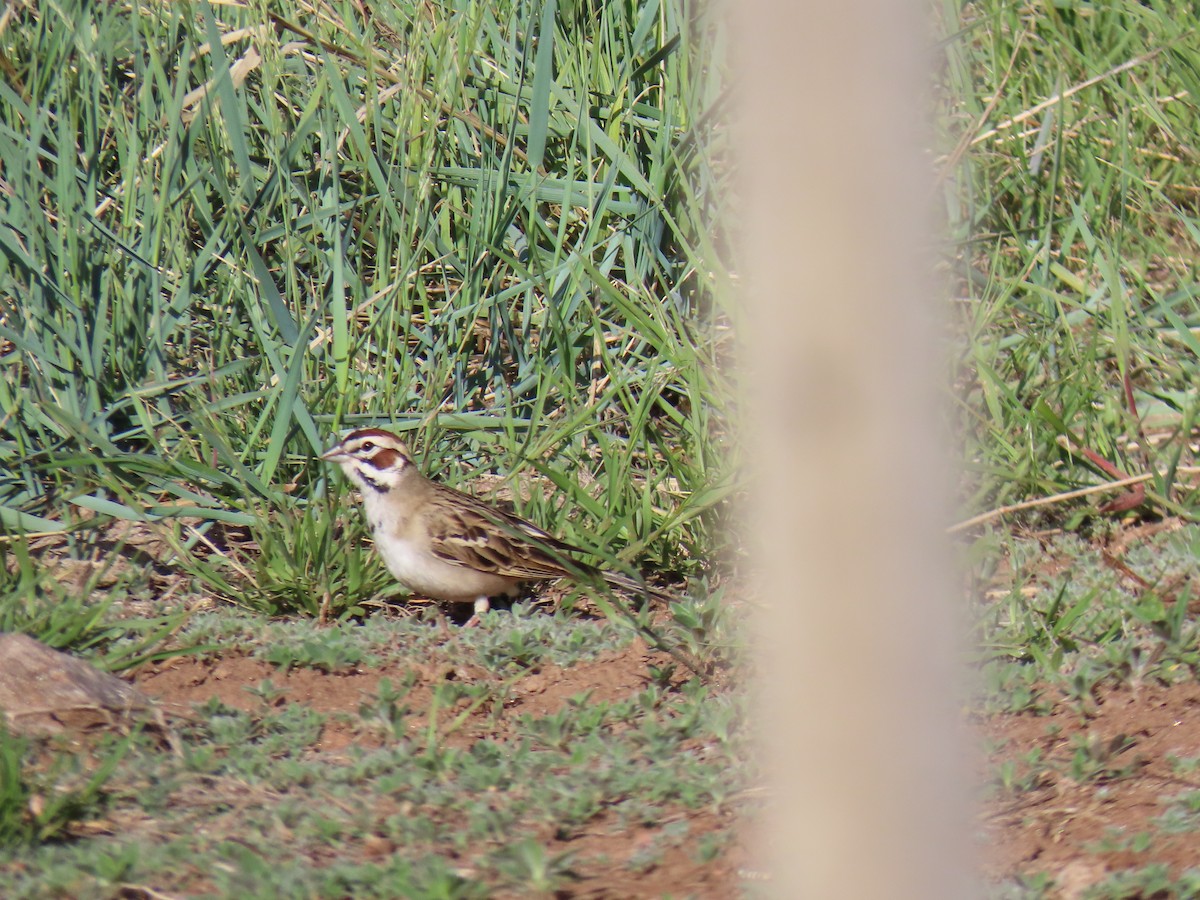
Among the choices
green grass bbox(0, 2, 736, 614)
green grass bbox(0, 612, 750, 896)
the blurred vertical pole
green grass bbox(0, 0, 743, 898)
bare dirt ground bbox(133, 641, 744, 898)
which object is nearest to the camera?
the blurred vertical pole

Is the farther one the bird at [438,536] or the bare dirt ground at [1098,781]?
the bird at [438,536]

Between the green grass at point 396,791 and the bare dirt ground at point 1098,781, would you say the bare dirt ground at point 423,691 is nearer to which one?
the green grass at point 396,791

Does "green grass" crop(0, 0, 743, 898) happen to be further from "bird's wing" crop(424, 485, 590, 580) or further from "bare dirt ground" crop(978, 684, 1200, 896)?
"bare dirt ground" crop(978, 684, 1200, 896)

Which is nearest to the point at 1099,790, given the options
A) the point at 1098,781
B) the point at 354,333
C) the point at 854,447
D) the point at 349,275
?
the point at 1098,781

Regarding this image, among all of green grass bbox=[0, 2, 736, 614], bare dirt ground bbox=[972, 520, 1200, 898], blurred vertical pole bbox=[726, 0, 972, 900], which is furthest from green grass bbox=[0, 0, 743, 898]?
blurred vertical pole bbox=[726, 0, 972, 900]

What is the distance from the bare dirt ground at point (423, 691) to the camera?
3.21m

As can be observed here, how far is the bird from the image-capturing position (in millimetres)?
5086

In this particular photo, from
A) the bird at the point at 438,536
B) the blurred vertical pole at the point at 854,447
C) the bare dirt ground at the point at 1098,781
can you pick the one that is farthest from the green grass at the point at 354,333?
the blurred vertical pole at the point at 854,447

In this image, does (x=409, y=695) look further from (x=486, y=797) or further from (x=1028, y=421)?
(x=1028, y=421)

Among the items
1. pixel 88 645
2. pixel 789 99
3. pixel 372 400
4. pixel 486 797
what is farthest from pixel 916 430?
pixel 372 400

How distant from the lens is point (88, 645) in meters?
4.28

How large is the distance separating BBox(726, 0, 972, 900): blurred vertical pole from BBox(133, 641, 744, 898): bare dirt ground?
1953 mm

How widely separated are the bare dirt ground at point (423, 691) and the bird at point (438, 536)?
25.6 inches

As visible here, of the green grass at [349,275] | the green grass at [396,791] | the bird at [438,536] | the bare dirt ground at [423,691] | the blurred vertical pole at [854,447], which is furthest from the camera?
the green grass at [349,275]
